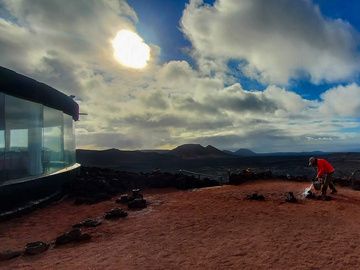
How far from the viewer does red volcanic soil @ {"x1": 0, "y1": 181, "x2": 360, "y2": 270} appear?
8.84 m

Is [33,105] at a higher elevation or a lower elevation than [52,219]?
higher

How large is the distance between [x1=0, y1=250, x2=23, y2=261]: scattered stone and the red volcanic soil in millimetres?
234

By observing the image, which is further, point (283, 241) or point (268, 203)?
point (268, 203)

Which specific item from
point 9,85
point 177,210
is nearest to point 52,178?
point 9,85

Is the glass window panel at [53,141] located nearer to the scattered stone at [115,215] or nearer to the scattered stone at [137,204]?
the scattered stone at [137,204]

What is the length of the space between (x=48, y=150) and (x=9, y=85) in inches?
176

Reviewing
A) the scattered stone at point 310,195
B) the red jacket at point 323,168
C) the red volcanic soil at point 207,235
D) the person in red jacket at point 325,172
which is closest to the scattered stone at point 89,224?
the red volcanic soil at point 207,235

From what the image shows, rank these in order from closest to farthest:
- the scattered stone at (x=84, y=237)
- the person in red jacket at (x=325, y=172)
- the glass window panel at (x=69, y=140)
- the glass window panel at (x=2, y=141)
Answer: the scattered stone at (x=84, y=237)
the glass window panel at (x=2, y=141)
the person in red jacket at (x=325, y=172)
the glass window panel at (x=69, y=140)

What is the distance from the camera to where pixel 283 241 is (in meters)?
9.89

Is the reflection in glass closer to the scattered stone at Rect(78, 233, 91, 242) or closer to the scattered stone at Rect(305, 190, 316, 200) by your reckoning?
the scattered stone at Rect(78, 233, 91, 242)

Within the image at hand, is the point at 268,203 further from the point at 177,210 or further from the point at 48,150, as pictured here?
the point at 48,150

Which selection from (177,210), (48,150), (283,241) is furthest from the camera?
(48,150)

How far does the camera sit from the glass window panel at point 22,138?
14953mm

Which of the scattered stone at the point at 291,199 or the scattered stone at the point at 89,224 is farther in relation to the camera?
the scattered stone at the point at 291,199
